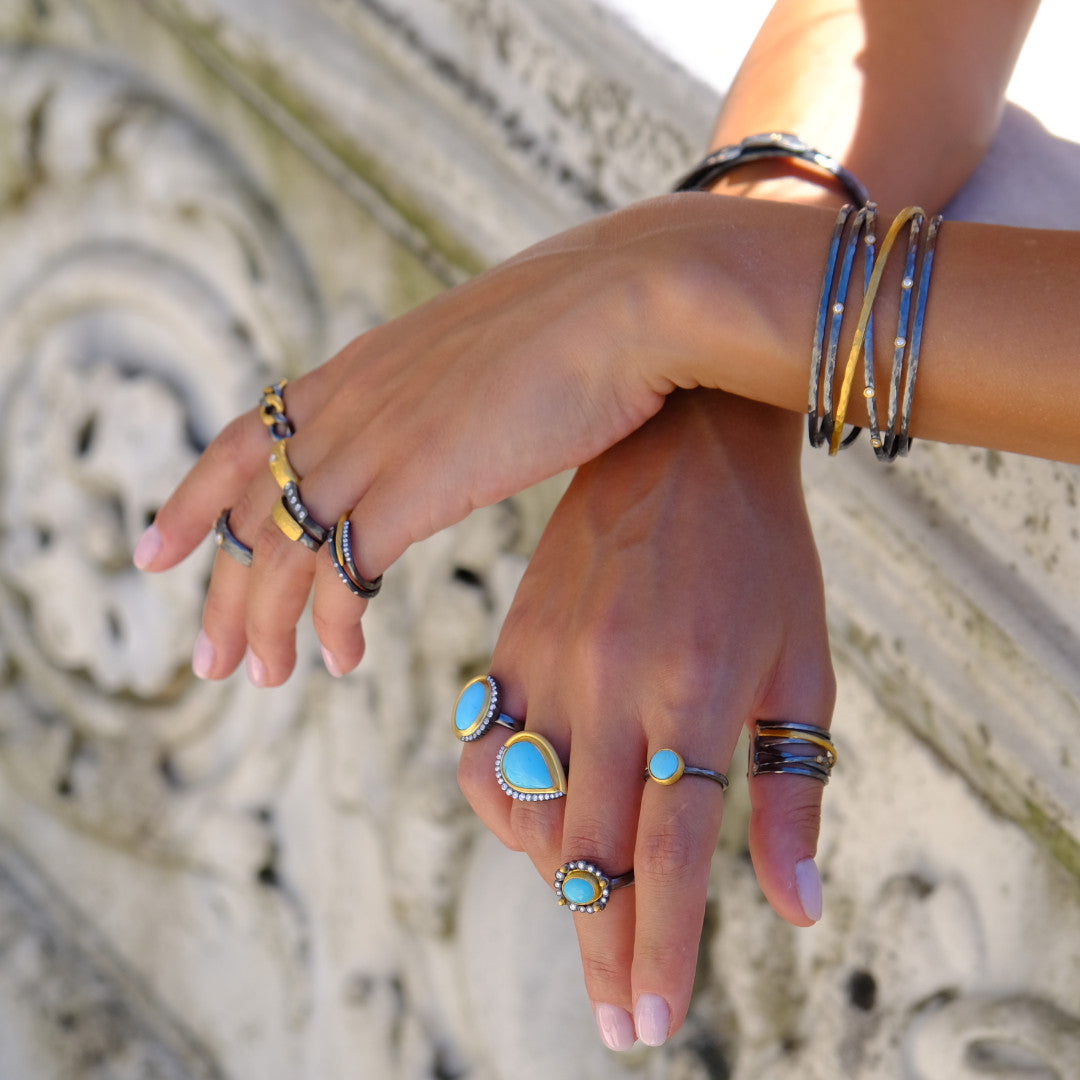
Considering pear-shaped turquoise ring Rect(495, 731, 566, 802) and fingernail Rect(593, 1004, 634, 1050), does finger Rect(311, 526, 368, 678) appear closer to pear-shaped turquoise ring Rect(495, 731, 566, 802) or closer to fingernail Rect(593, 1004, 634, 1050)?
pear-shaped turquoise ring Rect(495, 731, 566, 802)

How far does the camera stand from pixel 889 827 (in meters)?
0.87

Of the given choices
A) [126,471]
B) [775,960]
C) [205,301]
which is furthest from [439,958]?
[205,301]

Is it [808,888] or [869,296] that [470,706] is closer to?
[808,888]

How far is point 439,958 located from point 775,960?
1.25 feet

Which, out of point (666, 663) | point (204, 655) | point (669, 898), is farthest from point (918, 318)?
point (204, 655)

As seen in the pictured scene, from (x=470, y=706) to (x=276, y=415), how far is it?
28cm

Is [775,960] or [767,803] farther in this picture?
[775,960]

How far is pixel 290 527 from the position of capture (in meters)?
0.71

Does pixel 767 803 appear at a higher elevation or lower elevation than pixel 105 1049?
higher

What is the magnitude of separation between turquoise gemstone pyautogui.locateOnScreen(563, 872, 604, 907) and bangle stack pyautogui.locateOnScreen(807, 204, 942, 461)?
287 mm

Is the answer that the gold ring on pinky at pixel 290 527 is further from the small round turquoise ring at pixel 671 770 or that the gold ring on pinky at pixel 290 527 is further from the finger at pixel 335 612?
the small round turquoise ring at pixel 671 770

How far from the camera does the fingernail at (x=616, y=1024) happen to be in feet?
1.87

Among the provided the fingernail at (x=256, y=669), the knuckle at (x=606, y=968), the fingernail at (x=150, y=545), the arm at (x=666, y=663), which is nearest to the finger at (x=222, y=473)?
the fingernail at (x=150, y=545)

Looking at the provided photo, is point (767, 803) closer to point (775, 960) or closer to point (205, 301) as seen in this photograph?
point (775, 960)
